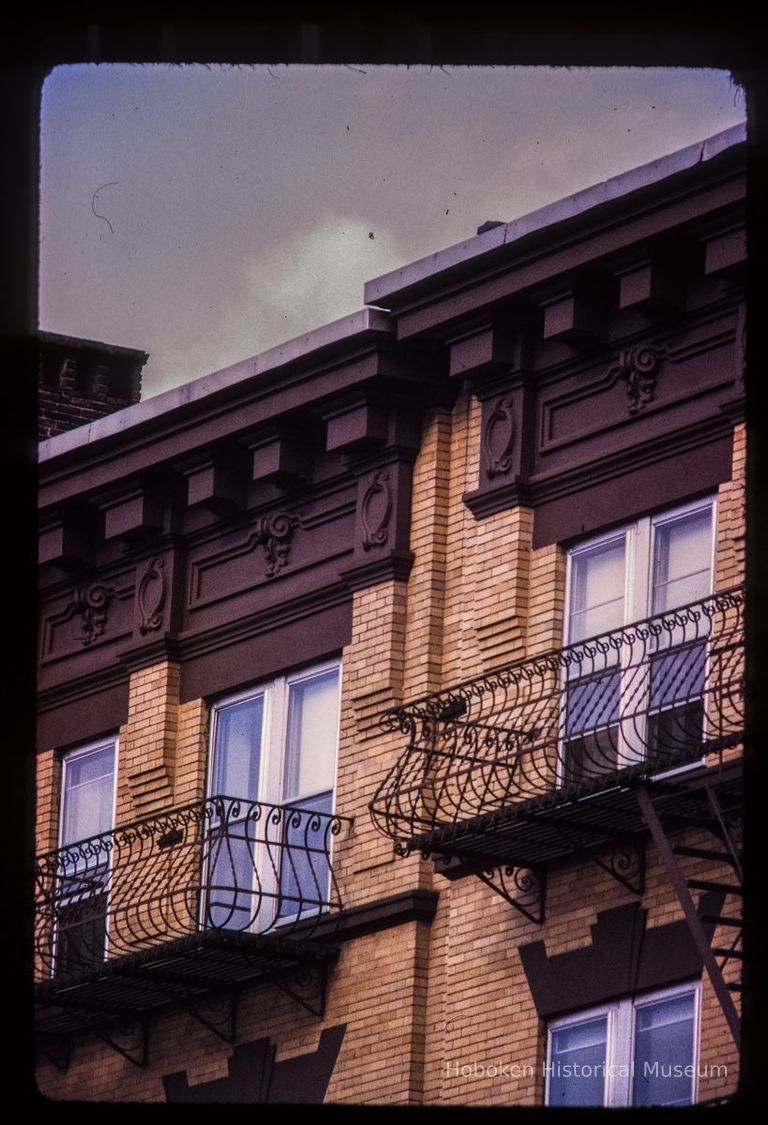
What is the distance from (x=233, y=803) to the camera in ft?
63.6

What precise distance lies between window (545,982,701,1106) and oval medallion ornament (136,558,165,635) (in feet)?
19.9

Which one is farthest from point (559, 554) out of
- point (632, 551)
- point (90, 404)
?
point (90, 404)

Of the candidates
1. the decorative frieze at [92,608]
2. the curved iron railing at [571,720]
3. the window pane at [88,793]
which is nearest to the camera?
the curved iron railing at [571,720]

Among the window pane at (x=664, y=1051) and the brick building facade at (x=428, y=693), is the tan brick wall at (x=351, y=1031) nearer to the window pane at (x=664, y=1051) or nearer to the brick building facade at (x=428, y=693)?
the brick building facade at (x=428, y=693)

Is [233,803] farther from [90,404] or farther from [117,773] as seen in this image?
[90,404]

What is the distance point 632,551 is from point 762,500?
379 inches

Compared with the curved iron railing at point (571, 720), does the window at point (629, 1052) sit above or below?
below

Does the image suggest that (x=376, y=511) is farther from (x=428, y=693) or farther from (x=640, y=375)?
(x=640, y=375)

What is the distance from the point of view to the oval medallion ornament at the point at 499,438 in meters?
18.5

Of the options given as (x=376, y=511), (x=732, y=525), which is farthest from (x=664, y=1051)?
(x=376, y=511)

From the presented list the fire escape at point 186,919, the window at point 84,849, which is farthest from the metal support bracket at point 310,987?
the window at point 84,849

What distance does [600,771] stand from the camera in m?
17.0

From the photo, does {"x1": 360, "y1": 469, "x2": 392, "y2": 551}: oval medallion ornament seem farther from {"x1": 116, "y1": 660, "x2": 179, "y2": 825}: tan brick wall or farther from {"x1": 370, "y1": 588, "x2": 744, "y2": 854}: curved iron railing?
{"x1": 116, "y1": 660, "x2": 179, "y2": 825}: tan brick wall

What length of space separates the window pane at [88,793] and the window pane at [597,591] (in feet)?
18.1
